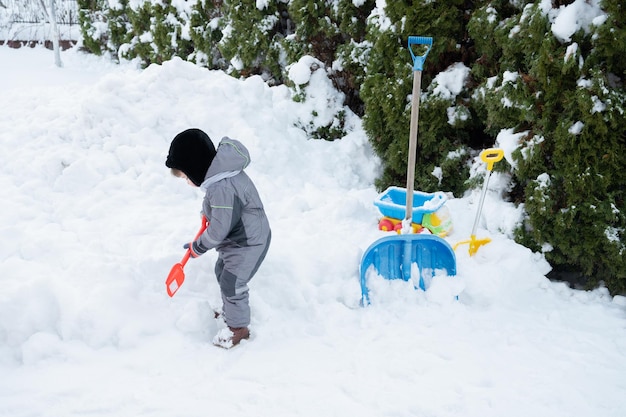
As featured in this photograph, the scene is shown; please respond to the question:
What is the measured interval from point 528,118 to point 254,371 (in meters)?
2.52

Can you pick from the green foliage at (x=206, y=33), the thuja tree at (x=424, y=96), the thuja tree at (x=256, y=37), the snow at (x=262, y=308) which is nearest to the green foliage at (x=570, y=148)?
the snow at (x=262, y=308)

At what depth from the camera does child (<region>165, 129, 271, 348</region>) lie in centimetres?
247

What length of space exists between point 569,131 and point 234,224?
2.27 meters

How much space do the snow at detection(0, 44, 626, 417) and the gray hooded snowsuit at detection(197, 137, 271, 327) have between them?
0.95 feet

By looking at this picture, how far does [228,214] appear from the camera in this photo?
2.52m

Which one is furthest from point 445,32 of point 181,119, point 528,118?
point 181,119

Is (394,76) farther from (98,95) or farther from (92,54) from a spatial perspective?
(92,54)

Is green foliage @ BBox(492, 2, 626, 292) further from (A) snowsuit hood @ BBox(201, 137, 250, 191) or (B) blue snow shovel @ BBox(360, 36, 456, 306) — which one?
(A) snowsuit hood @ BBox(201, 137, 250, 191)

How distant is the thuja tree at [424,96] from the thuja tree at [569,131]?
451 mm

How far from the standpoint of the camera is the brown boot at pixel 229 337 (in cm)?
271

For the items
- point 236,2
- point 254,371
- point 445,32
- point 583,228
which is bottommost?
point 254,371

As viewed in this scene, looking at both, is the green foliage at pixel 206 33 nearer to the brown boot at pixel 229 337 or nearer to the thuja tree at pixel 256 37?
the thuja tree at pixel 256 37

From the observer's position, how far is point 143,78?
5.02 meters

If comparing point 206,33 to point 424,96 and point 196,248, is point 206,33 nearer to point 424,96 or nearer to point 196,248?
point 424,96
